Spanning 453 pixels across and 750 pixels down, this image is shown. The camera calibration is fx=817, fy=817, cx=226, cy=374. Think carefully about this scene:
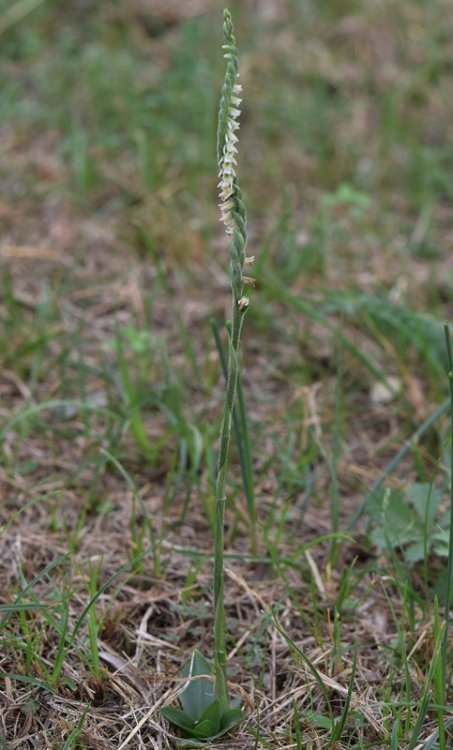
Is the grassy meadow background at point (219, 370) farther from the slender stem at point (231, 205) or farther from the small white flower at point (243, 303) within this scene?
the small white flower at point (243, 303)

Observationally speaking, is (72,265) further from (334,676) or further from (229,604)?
(334,676)

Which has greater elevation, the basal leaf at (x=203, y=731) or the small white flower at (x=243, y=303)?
the small white flower at (x=243, y=303)

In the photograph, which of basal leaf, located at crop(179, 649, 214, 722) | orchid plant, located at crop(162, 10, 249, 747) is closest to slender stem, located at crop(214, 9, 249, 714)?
orchid plant, located at crop(162, 10, 249, 747)

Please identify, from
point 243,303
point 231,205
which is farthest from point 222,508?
point 231,205

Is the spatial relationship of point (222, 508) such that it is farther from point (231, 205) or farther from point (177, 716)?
point (231, 205)

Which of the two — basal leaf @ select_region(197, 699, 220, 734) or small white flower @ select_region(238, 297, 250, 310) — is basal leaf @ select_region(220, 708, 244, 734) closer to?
basal leaf @ select_region(197, 699, 220, 734)

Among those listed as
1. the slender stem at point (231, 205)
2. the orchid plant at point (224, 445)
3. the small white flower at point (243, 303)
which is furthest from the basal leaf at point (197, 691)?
the small white flower at point (243, 303)
